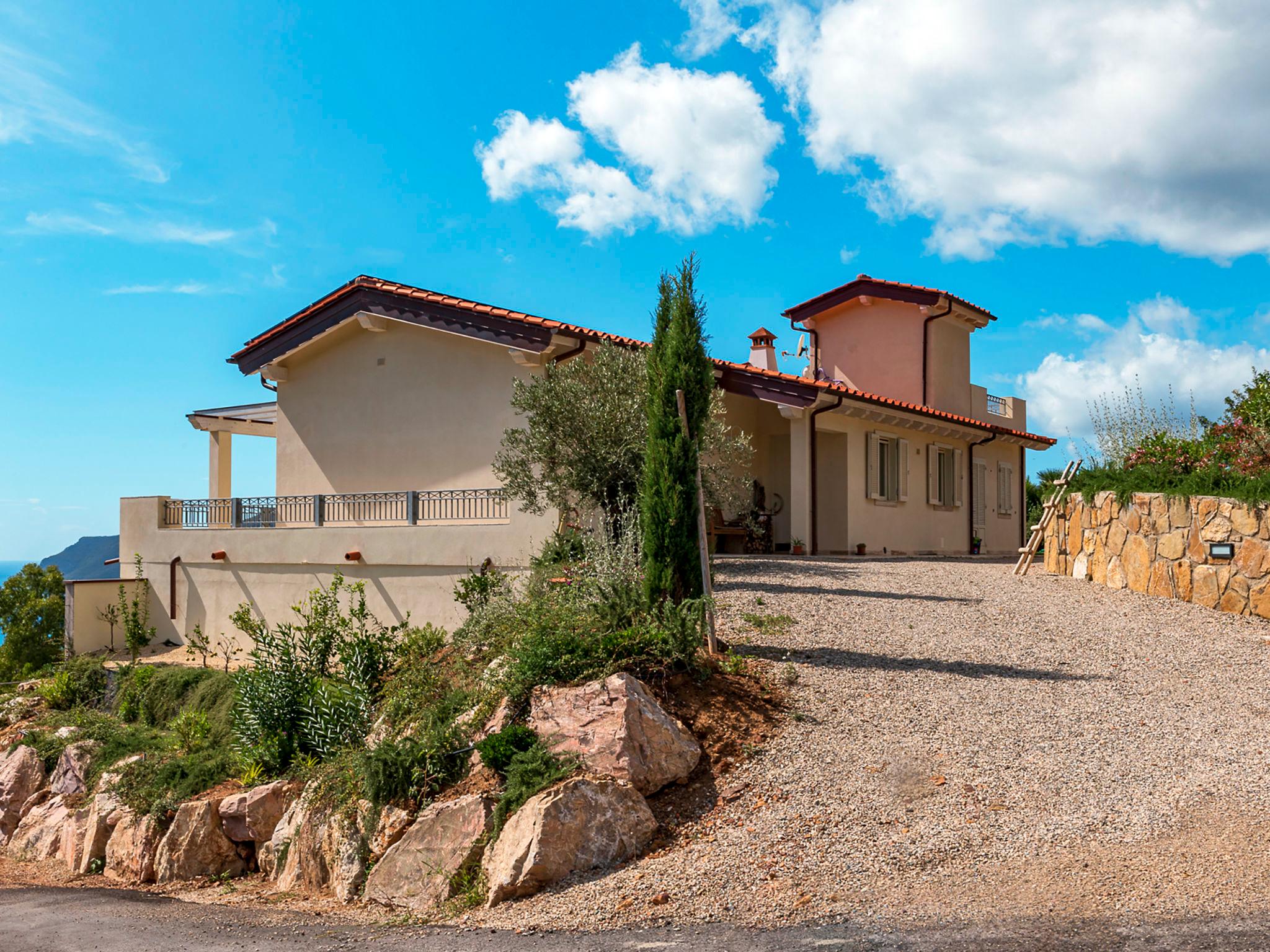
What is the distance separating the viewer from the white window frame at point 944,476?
2138 centimetres

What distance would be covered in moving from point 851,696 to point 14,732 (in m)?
12.8

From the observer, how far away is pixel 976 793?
6.85m

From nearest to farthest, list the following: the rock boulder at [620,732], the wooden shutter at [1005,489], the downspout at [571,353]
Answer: the rock boulder at [620,732] < the downspout at [571,353] < the wooden shutter at [1005,489]

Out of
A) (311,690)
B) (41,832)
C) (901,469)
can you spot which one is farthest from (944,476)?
(41,832)

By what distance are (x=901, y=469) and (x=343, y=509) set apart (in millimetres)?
10931

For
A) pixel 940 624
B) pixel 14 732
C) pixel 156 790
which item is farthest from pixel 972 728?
pixel 14 732

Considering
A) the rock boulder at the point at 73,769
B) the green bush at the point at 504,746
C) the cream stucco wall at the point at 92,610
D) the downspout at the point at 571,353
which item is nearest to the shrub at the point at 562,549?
the downspout at the point at 571,353

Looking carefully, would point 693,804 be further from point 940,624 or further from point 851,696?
point 940,624

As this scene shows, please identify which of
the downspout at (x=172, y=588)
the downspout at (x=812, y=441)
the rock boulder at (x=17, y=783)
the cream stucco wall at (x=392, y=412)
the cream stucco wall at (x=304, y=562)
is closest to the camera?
the rock boulder at (x=17, y=783)

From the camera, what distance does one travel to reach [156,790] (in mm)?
10680

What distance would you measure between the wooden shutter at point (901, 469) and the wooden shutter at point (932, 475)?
3.38 feet

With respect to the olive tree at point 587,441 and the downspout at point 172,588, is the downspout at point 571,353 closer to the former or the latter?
the olive tree at point 587,441

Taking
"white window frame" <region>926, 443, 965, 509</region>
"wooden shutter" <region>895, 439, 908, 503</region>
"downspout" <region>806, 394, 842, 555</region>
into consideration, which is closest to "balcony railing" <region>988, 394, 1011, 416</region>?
"white window frame" <region>926, 443, 965, 509</region>

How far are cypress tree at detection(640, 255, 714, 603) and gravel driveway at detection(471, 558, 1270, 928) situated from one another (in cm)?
108
